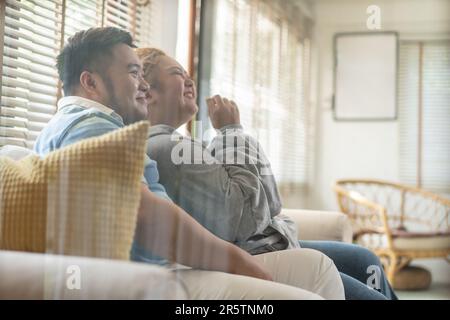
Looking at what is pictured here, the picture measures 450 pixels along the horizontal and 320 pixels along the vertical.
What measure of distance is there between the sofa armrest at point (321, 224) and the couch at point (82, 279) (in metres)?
0.25

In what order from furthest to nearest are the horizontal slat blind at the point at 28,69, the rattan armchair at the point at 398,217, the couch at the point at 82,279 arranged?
the horizontal slat blind at the point at 28,69 → the rattan armchair at the point at 398,217 → the couch at the point at 82,279

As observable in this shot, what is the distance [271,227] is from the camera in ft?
2.93

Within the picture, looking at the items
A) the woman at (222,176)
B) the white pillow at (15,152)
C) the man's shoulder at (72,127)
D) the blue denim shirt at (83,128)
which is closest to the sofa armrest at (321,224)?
the woman at (222,176)

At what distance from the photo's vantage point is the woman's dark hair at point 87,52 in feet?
3.04

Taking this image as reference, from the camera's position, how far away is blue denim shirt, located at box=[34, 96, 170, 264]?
852 millimetres

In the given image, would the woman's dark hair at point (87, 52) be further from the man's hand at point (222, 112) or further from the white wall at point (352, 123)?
the white wall at point (352, 123)

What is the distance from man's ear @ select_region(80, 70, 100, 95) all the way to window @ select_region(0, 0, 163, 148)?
2.2 inches

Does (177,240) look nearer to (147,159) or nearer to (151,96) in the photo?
(147,159)

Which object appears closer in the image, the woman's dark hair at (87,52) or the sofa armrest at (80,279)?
the sofa armrest at (80,279)

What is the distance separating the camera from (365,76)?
89 centimetres

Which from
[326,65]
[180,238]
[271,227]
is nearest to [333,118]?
[326,65]

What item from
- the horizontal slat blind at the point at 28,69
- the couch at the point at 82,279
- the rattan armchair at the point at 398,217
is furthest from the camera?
the horizontal slat blind at the point at 28,69

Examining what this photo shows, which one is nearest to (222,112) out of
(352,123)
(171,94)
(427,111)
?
(171,94)

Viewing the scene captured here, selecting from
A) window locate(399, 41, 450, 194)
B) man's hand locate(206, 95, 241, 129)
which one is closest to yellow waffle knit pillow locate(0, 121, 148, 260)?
man's hand locate(206, 95, 241, 129)
